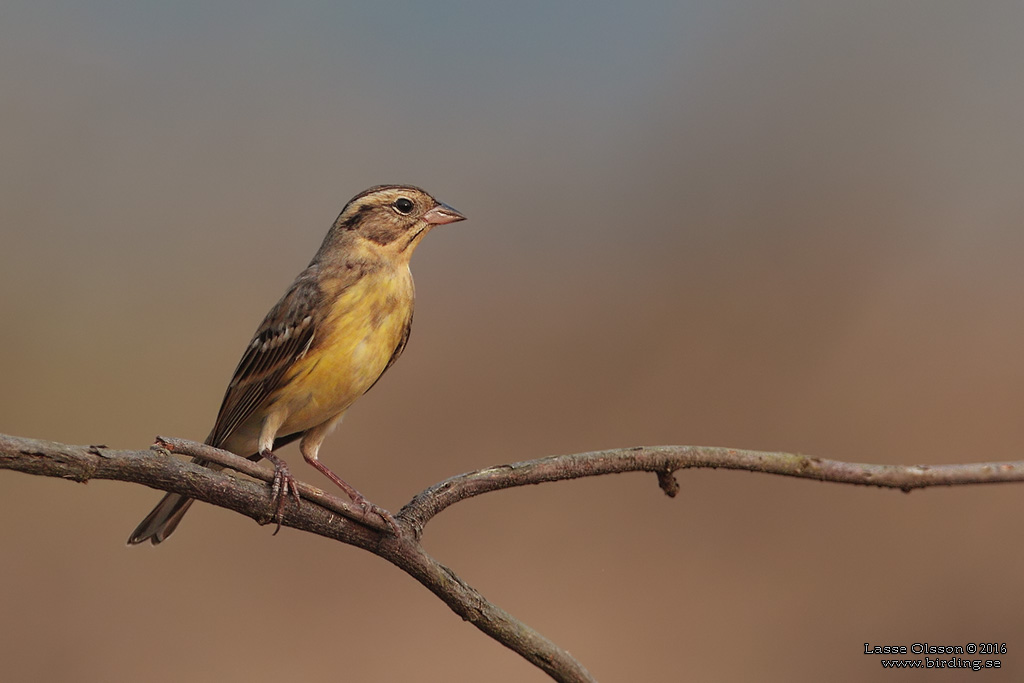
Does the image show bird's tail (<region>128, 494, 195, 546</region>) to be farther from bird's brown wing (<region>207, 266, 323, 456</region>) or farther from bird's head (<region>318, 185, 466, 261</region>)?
bird's head (<region>318, 185, 466, 261</region>)

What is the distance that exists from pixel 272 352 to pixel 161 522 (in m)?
0.98

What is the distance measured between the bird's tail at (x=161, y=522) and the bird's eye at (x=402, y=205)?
1810 mm

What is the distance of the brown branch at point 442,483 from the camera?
6.93 feet

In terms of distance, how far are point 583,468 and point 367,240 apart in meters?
2.57

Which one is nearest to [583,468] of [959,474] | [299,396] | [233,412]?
[959,474]

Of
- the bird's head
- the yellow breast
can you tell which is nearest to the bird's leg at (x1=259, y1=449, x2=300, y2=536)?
the yellow breast

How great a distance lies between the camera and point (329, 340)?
437 centimetres

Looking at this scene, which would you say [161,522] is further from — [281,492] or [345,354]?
[281,492]

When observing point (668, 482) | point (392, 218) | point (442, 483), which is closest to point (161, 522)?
point (392, 218)

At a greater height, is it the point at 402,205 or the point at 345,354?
the point at 402,205

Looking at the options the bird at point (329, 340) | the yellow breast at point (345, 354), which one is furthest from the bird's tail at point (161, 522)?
the yellow breast at point (345, 354)

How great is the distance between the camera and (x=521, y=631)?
253 cm

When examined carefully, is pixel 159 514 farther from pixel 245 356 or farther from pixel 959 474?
pixel 959 474

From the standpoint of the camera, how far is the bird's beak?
4.75 metres
